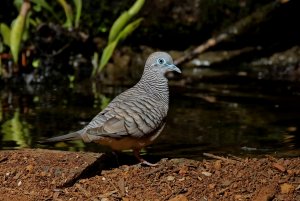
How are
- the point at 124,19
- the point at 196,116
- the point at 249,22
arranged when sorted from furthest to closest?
the point at 249,22
the point at 124,19
the point at 196,116

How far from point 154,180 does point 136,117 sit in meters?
0.54

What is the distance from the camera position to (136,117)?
520 centimetres

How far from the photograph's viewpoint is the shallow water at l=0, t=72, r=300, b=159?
6789 millimetres

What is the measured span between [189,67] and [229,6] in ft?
5.08

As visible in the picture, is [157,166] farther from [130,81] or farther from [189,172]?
[130,81]

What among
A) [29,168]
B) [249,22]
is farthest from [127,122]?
[249,22]

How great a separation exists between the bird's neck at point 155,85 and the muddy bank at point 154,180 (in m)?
0.63

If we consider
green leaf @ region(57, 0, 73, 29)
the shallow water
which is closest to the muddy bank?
the shallow water

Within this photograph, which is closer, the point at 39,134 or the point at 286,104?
the point at 39,134

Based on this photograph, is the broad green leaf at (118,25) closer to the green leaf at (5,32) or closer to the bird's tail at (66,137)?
the green leaf at (5,32)

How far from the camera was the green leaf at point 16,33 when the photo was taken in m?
10.6

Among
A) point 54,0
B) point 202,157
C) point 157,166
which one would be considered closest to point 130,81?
point 54,0

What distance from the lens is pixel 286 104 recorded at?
9.18 meters

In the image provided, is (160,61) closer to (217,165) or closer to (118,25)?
(217,165)
